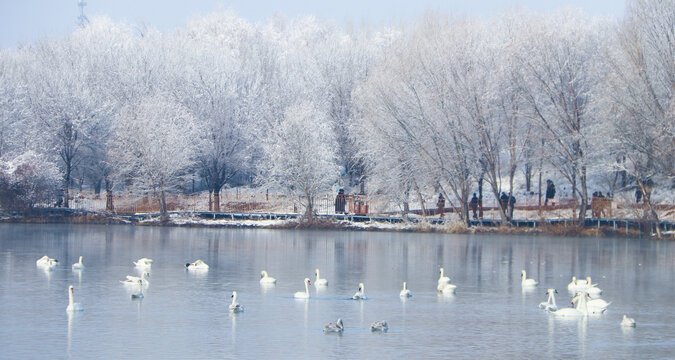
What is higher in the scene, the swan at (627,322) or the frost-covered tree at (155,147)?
the frost-covered tree at (155,147)

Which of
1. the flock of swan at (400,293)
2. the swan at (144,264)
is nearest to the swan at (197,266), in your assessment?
the flock of swan at (400,293)

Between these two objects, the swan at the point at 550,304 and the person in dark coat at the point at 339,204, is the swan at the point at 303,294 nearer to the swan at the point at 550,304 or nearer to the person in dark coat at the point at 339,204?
the swan at the point at 550,304

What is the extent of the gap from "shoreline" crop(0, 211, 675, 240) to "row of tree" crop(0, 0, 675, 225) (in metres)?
1.44

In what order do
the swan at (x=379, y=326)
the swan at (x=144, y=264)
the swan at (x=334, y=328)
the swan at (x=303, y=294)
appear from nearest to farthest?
1. the swan at (x=334, y=328)
2. the swan at (x=379, y=326)
3. the swan at (x=303, y=294)
4. the swan at (x=144, y=264)

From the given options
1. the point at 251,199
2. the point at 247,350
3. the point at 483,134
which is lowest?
the point at 247,350

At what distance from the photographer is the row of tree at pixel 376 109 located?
46844 mm

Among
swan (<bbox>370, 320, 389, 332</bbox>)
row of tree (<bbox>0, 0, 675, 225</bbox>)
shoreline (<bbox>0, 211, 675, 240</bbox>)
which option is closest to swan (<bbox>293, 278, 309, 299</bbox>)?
swan (<bbox>370, 320, 389, 332</bbox>)

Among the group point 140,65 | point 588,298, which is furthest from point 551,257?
point 140,65

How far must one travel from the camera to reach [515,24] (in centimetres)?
5309

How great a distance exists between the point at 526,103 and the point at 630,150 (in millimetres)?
7032

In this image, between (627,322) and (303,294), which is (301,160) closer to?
(303,294)

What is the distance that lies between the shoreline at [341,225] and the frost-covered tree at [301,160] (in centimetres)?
195

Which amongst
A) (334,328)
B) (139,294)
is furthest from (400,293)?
(139,294)

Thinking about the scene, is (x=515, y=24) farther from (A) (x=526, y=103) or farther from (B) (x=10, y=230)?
(B) (x=10, y=230)
